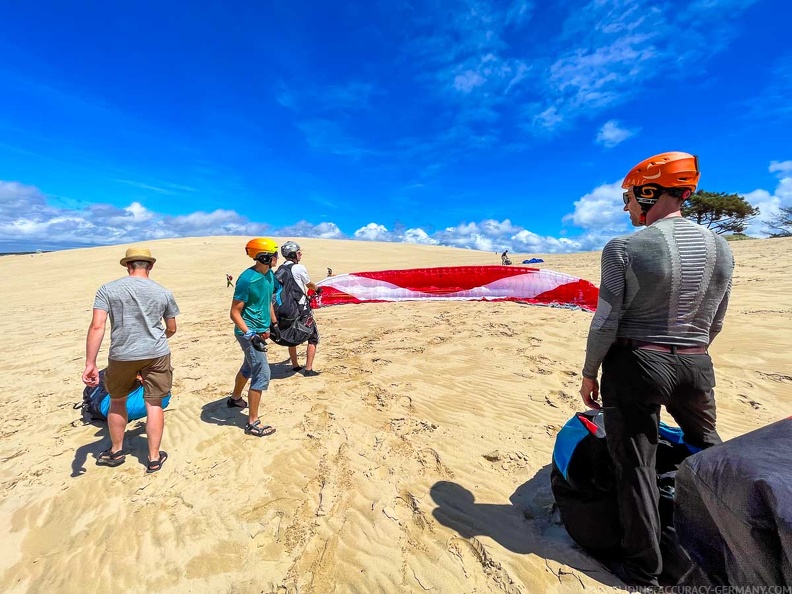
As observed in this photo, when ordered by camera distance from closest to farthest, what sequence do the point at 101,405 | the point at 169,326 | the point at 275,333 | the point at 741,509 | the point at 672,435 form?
the point at 741,509 < the point at 672,435 < the point at 169,326 < the point at 101,405 < the point at 275,333

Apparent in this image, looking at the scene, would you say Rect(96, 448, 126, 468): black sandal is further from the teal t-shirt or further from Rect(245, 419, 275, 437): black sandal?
the teal t-shirt

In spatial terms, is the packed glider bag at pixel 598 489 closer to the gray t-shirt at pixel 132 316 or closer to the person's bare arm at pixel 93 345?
the gray t-shirt at pixel 132 316

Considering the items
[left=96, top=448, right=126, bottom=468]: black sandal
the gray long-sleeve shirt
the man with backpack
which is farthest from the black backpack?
the gray long-sleeve shirt

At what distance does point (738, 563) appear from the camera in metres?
1.38

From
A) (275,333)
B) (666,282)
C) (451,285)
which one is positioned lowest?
(275,333)

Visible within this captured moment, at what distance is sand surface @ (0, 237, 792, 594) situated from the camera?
8.53ft

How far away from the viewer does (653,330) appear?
2.00 m

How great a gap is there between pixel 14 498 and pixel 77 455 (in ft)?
2.08

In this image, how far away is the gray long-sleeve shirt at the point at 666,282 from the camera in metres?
1.95

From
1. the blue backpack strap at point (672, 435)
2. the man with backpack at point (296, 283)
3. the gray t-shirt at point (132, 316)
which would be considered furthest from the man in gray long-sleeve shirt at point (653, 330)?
the man with backpack at point (296, 283)

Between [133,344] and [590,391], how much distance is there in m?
3.86

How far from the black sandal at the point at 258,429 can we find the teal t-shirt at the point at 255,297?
111 centimetres

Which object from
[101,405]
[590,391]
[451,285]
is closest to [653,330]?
[590,391]

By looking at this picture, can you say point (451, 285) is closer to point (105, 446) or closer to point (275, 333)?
point (275, 333)
